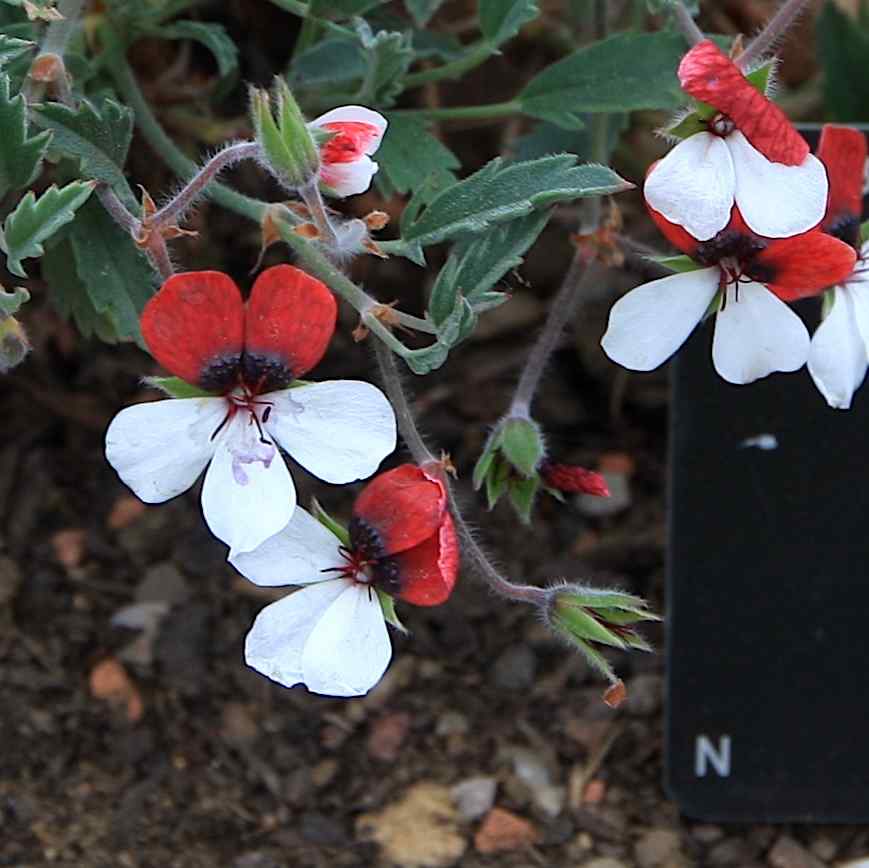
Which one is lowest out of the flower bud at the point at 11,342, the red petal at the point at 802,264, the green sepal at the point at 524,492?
the green sepal at the point at 524,492

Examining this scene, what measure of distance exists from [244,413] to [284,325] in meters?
0.06

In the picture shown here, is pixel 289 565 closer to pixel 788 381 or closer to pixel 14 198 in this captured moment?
pixel 14 198

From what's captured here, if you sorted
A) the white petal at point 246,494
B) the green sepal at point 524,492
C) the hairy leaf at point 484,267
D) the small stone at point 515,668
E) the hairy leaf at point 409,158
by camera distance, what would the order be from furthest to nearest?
the small stone at point 515,668, the hairy leaf at point 409,158, the green sepal at point 524,492, the hairy leaf at point 484,267, the white petal at point 246,494

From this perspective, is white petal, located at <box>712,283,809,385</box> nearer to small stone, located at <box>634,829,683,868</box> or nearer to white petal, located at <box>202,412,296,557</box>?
white petal, located at <box>202,412,296,557</box>

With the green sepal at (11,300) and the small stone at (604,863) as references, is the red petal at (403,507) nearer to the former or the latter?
the green sepal at (11,300)

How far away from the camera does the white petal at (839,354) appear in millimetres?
929

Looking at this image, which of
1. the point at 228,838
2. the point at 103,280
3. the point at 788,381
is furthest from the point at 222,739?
the point at 788,381

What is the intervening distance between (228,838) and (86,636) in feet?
0.83

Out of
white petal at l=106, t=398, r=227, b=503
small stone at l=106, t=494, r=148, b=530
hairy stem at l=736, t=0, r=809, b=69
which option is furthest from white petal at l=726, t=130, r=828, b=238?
small stone at l=106, t=494, r=148, b=530

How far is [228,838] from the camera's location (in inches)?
50.7

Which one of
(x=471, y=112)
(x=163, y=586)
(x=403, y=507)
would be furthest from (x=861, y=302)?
(x=163, y=586)

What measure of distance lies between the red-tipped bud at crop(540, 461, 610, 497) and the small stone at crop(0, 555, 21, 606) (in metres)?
0.62

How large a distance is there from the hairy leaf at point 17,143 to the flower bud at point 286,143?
15cm

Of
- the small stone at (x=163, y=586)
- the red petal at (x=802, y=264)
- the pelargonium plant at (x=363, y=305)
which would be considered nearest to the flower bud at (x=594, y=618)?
the pelargonium plant at (x=363, y=305)
